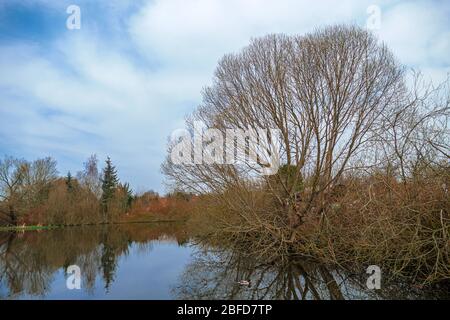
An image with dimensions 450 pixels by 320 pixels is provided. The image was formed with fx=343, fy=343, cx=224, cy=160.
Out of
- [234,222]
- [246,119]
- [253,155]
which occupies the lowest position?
[234,222]

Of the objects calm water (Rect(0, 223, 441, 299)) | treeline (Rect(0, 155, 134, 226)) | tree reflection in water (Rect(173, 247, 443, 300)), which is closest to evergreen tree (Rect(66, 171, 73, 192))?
treeline (Rect(0, 155, 134, 226))

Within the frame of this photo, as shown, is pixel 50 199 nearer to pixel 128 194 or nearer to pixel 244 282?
pixel 128 194

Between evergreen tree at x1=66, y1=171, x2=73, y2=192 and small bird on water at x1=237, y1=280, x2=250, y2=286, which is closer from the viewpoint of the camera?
small bird on water at x1=237, y1=280, x2=250, y2=286

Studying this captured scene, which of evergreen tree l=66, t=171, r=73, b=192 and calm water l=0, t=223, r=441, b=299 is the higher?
evergreen tree l=66, t=171, r=73, b=192

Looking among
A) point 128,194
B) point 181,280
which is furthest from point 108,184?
point 181,280

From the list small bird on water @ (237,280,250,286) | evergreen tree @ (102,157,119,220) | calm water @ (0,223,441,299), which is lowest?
calm water @ (0,223,441,299)

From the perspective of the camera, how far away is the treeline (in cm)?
3828

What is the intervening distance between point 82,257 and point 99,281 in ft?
17.7

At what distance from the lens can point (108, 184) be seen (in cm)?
4719

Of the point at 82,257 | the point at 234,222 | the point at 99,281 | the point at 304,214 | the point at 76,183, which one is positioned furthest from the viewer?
the point at 76,183

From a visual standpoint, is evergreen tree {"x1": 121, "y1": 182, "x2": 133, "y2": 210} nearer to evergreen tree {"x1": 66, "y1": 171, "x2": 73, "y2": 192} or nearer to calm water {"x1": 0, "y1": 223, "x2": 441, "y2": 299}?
evergreen tree {"x1": 66, "y1": 171, "x2": 73, "y2": 192}

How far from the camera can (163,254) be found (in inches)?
604
